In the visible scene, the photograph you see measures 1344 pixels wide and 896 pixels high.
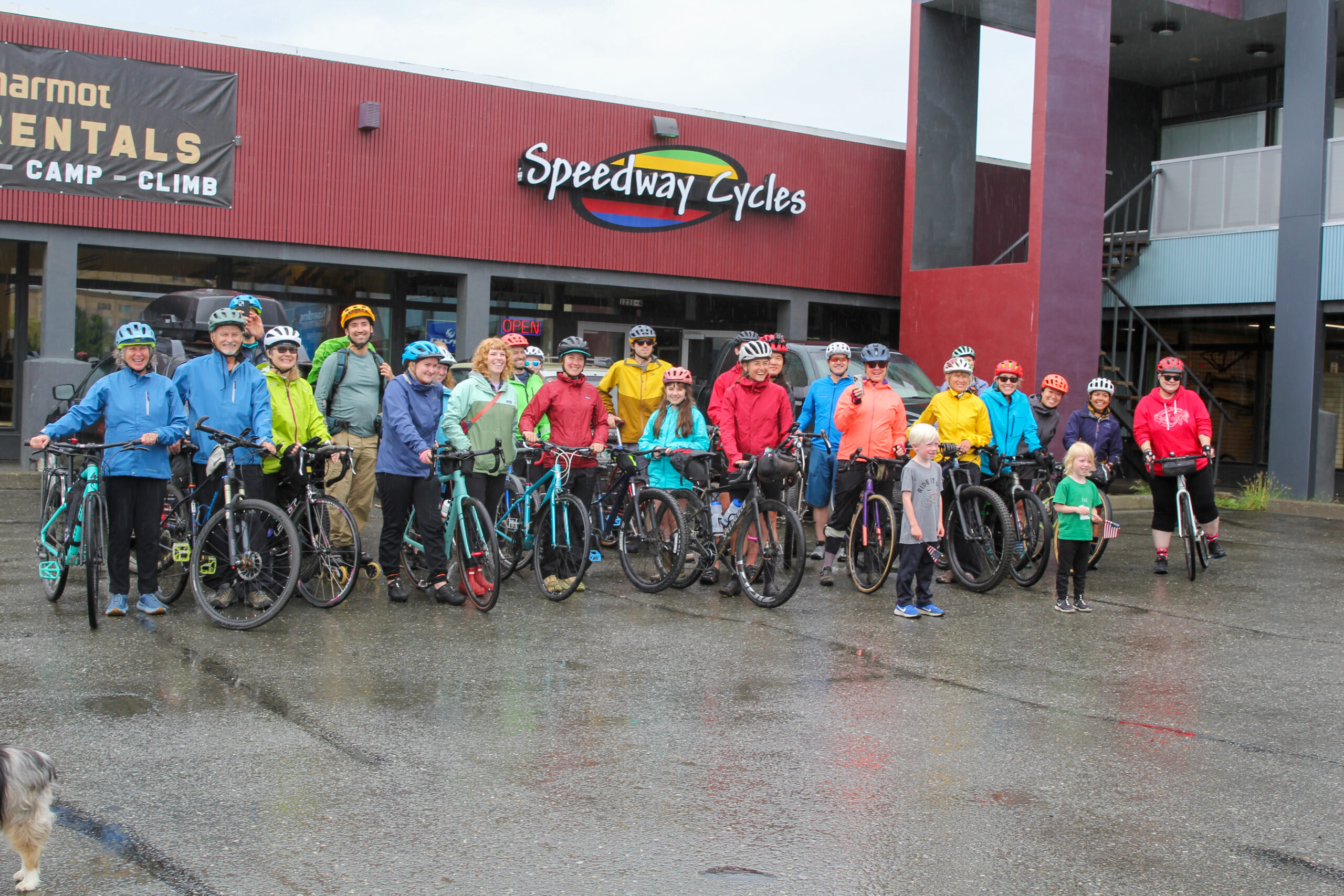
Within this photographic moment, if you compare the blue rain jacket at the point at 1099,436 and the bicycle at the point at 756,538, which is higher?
the blue rain jacket at the point at 1099,436

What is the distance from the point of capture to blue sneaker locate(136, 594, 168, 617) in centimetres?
805

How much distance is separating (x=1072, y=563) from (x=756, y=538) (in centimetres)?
230

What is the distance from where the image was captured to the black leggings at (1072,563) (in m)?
9.02

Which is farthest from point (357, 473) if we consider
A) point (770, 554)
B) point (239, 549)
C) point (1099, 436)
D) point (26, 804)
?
point (1099, 436)

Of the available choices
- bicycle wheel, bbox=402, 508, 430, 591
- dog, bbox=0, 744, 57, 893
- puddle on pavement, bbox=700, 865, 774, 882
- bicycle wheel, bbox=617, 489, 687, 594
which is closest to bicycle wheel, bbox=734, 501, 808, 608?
bicycle wheel, bbox=617, 489, 687, 594

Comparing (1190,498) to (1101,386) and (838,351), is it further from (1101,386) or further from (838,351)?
(838,351)

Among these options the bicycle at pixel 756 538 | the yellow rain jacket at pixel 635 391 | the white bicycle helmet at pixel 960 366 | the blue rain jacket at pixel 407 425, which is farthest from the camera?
the yellow rain jacket at pixel 635 391

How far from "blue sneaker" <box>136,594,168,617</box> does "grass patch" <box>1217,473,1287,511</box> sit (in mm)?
14617

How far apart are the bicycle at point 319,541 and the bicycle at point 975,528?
176 inches

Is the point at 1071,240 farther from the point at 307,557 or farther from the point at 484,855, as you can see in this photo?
the point at 484,855

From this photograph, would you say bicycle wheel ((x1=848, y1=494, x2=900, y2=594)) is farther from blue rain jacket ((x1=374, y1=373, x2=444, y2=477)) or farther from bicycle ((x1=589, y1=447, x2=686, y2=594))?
blue rain jacket ((x1=374, y1=373, x2=444, y2=477))

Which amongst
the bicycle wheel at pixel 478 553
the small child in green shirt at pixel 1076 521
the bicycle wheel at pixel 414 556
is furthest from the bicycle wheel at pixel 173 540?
the small child in green shirt at pixel 1076 521

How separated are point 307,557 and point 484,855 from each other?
462cm

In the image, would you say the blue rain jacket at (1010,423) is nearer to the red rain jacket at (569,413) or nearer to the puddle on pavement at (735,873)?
the red rain jacket at (569,413)
